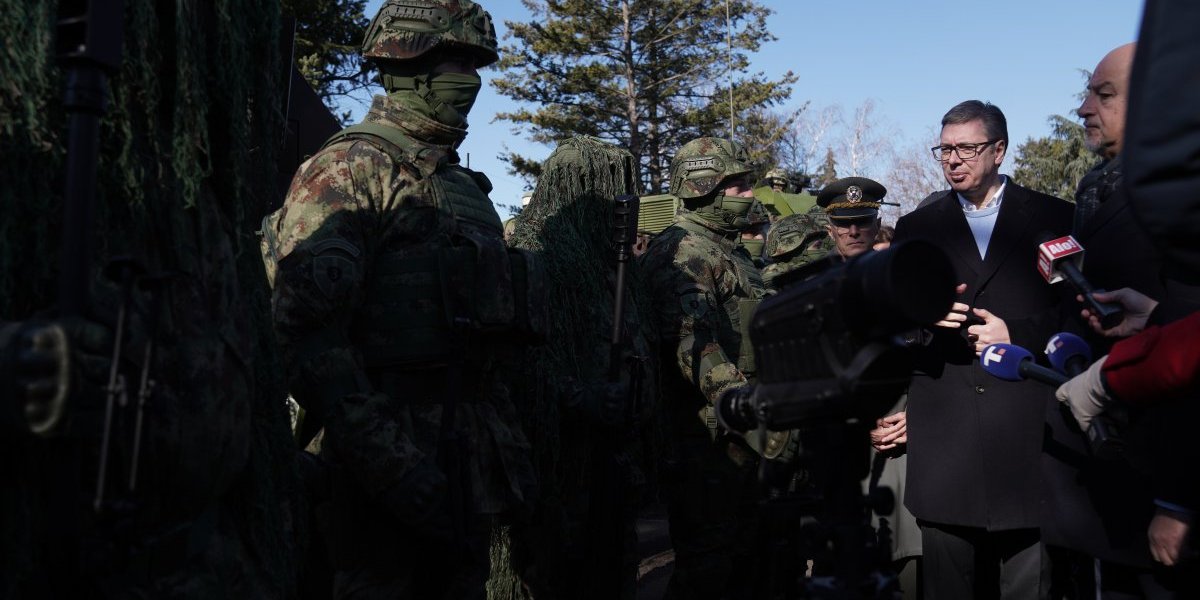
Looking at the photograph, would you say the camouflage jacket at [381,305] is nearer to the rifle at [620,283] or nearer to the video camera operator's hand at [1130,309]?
the rifle at [620,283]

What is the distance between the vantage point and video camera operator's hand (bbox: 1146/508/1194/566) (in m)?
3.20

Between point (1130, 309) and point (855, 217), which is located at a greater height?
point (855, 217)

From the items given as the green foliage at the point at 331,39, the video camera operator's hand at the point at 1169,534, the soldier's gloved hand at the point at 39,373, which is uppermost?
the green foliage at the point at 331,39

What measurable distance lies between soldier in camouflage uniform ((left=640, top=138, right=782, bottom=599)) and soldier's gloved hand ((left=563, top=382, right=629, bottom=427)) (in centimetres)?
75

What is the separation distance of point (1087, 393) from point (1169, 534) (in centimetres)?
48

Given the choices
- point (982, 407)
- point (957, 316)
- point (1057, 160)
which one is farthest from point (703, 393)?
point (1057, 160)

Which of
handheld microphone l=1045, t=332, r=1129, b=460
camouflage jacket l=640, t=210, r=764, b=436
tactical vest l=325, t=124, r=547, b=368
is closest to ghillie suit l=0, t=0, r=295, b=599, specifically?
tactical vest l=325, t=124, r=547, b=368

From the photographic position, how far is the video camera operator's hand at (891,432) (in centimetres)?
496

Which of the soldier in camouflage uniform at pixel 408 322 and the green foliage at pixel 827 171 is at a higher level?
the green foliage at pixel 827 171

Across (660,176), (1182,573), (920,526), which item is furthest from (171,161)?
(660,176)

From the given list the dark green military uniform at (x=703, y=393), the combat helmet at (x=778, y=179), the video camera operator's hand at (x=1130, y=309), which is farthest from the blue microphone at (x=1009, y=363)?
the combat helmet at (x=778, y=179)

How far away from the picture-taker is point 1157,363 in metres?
2.91

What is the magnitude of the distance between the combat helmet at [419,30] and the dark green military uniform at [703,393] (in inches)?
86.3

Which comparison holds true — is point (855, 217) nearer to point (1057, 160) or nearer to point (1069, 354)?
point (1069, 354)
